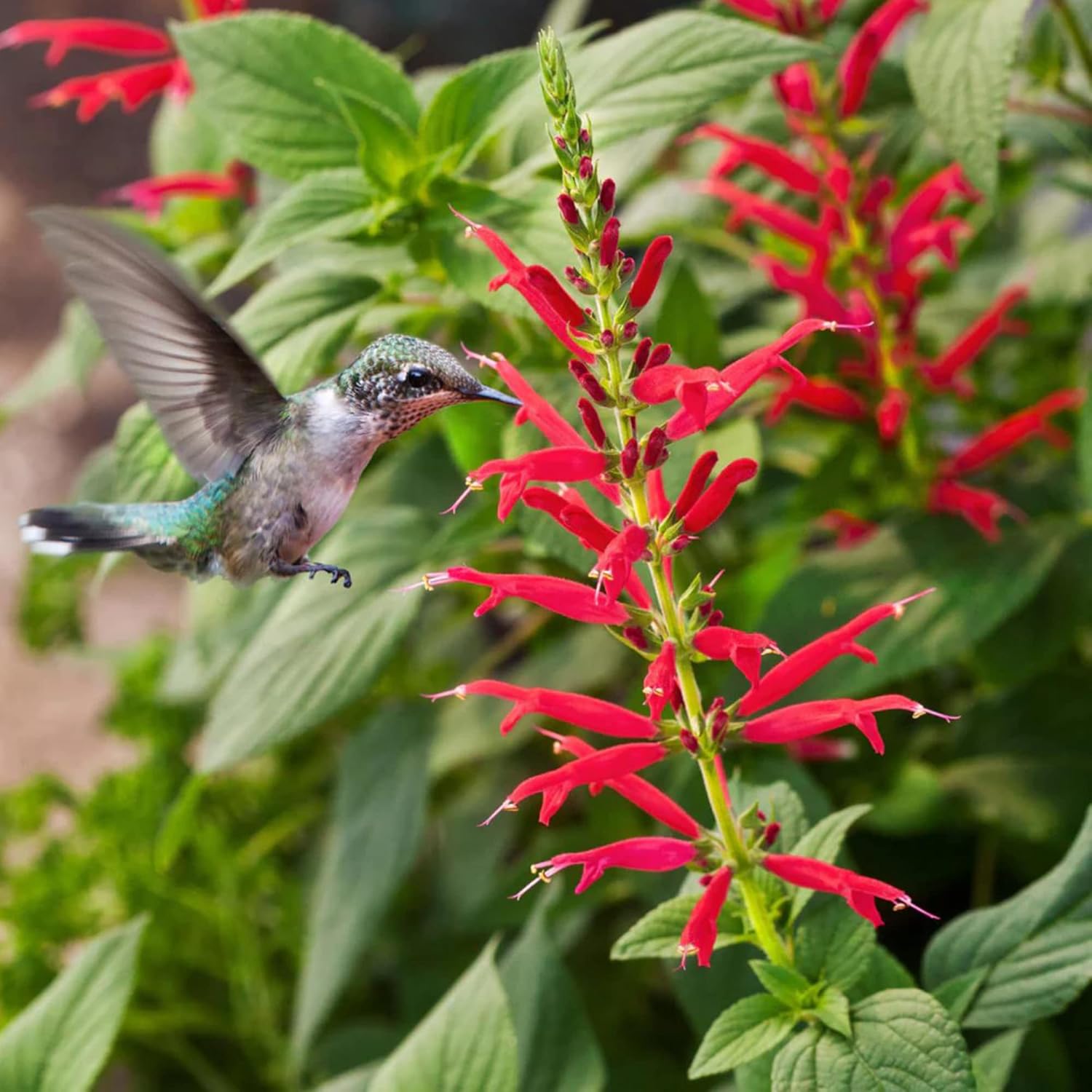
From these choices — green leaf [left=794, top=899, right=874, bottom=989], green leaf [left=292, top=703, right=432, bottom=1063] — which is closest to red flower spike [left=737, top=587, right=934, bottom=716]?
green leaf [left=794, top=899, right=874, bottom=989]

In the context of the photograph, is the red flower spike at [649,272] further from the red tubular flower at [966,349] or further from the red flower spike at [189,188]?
the red flower spike at [189,188]

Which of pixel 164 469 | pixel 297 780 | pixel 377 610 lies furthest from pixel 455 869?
pixel 164 469

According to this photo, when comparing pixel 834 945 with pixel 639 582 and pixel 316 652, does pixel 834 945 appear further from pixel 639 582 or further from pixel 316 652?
pixel 316 652

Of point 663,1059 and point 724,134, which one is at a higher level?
point 724,134

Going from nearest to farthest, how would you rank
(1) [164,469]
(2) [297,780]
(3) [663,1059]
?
(1) [164,469] → (3) [663,1059] → (2) [297,780]

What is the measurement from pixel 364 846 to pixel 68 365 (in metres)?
0.45

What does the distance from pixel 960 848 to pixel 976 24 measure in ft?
1.98

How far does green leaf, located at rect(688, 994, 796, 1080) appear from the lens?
50 cm

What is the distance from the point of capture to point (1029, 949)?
1.90 feet

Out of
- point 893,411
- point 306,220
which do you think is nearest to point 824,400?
point 893,411

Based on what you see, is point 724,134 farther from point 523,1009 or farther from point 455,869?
point 455,869

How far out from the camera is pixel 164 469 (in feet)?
2.20

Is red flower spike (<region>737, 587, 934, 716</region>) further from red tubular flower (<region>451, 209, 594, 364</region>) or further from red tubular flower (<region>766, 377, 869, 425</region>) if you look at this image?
red tubular flower (<region>766, 377, 869, 425</region>)

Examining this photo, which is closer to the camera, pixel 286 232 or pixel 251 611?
pixel 286 232
